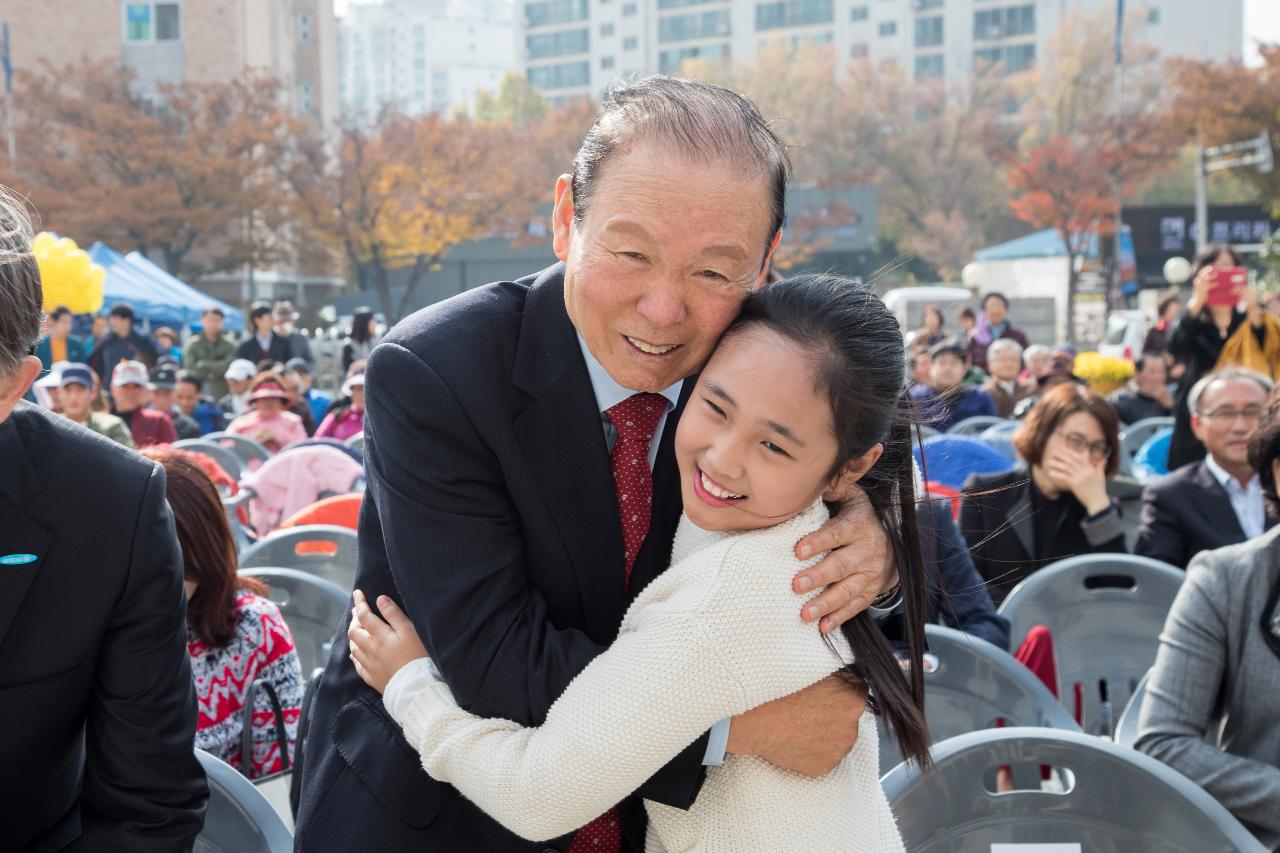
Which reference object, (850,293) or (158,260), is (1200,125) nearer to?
(158,260)

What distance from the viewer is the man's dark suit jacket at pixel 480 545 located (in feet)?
5.61

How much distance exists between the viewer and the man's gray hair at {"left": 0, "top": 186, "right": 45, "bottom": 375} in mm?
1711

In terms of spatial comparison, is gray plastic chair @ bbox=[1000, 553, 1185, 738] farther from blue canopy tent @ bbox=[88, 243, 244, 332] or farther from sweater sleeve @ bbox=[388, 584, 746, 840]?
blue canopy tent @ bbox=[88, 243, 244, 332]

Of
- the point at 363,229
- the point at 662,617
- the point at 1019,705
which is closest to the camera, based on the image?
the point at 662,617

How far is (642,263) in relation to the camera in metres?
1.76

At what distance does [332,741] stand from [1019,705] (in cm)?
193

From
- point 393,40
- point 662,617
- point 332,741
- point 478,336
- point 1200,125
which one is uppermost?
point 393,40

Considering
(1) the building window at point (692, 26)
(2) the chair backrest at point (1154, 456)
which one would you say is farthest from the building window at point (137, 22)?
(1) the building window at point (692, 26)

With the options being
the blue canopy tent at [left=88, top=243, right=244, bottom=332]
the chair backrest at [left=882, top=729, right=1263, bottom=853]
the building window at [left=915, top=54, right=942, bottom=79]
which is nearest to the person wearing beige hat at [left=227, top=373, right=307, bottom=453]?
the chair backrest at [left=882, top=729, right=1263, bottom=853]

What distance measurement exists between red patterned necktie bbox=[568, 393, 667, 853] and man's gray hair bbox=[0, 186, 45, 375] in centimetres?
76

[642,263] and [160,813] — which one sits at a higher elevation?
[642,263]

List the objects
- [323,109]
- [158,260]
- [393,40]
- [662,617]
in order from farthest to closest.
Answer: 1. [393,40]
2. [323,109]
3. [158,260]
4. [662,617]

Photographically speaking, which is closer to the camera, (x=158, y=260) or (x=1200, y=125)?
(x=1200, y=125)

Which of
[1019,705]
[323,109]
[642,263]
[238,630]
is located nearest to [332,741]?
[642,263]
